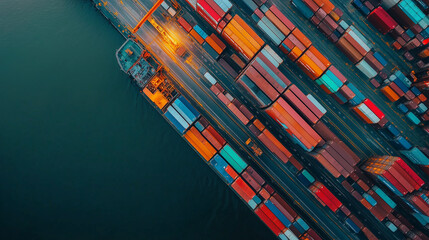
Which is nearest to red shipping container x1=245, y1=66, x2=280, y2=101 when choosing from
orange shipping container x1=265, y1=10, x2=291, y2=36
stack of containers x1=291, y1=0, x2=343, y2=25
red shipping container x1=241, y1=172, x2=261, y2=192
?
orange shipping container x1=265, y1=10, x2=291, y2=36

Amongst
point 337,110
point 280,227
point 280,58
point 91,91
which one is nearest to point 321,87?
point 337,110

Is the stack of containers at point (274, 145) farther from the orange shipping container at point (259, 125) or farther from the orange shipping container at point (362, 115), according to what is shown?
the orange shipping container at point (362, 115)

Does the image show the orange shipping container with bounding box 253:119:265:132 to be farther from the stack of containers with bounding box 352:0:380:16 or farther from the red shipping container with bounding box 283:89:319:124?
the stack of containers with bounding box 352:0:380:16

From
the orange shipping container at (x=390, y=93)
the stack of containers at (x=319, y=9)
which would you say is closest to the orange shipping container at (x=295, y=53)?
the stack of containers at (x=319, y=9)

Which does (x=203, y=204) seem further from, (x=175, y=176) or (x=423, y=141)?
(x=423, y=141)

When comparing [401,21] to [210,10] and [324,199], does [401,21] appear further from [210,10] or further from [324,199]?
[324,199]
